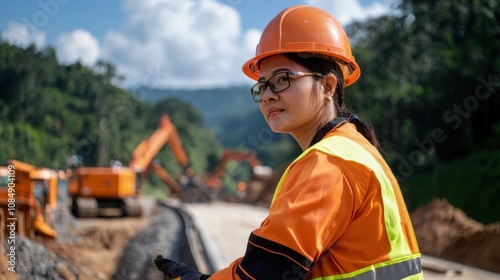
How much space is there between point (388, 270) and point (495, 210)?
1534cm

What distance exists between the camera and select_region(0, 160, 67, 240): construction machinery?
440 inches

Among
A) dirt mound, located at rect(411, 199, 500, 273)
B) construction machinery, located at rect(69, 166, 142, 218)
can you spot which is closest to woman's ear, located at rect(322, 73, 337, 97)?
dirt mound, located at rect(411, 199, 500, 273)

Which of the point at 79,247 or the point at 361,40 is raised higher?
the point at 361,40

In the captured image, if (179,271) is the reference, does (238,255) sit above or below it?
below

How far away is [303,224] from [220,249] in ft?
30.3

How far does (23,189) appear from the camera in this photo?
12.2 meters

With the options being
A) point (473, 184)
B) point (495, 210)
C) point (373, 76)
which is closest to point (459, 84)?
point (473, 184)

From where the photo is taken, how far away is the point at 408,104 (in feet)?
90.0

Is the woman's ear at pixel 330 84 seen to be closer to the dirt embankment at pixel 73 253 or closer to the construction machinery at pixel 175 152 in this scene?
the dirt embankment at pixel 73 253

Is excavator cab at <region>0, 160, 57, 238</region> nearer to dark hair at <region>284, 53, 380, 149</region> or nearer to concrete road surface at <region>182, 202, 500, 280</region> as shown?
concrete road surface at <region>182, 202, 500, 280</region>

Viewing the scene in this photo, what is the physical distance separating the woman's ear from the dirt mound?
7.68 m

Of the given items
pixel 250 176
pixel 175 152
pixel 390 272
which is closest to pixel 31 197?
pixel 390 272

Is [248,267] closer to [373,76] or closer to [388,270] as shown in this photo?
[388,270]

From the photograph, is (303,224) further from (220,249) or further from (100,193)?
(100,193)
